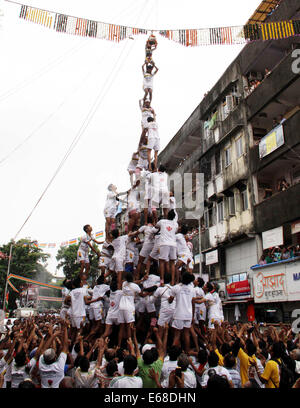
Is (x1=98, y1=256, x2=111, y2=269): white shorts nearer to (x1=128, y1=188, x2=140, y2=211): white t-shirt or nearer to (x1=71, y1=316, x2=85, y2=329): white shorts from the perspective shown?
(x1=128, y1=188, x2=140, y2=211): white t-shirt

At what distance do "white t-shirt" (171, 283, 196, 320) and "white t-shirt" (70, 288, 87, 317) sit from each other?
2.83 m

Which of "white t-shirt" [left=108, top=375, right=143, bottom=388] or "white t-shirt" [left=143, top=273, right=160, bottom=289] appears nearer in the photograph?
"white t-shirt" [left=108, top=375, right=143, bottom=388]

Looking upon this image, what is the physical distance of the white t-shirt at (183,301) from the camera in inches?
305

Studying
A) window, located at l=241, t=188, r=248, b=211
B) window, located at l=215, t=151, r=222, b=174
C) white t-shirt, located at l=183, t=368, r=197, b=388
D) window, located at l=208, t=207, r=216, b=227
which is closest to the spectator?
white t-shirt, located at l=183, t=368, r=197, b=388

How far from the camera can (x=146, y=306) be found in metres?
9.20

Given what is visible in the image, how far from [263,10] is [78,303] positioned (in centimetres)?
2208

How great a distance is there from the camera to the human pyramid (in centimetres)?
810

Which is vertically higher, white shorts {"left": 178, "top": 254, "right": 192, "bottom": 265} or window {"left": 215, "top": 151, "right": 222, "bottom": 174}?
window {"left": 215, "top": 151, "right": 222, "bottom": 174}

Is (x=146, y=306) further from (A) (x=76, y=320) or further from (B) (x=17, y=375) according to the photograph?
(B) (x=17, y=375)

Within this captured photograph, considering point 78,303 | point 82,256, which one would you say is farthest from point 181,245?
point 82,256

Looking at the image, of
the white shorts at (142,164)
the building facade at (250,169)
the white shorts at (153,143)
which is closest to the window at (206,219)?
the building facade at (250,169)

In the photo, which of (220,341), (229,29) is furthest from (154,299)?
(229,29)

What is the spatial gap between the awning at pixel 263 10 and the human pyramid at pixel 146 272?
1265cm
